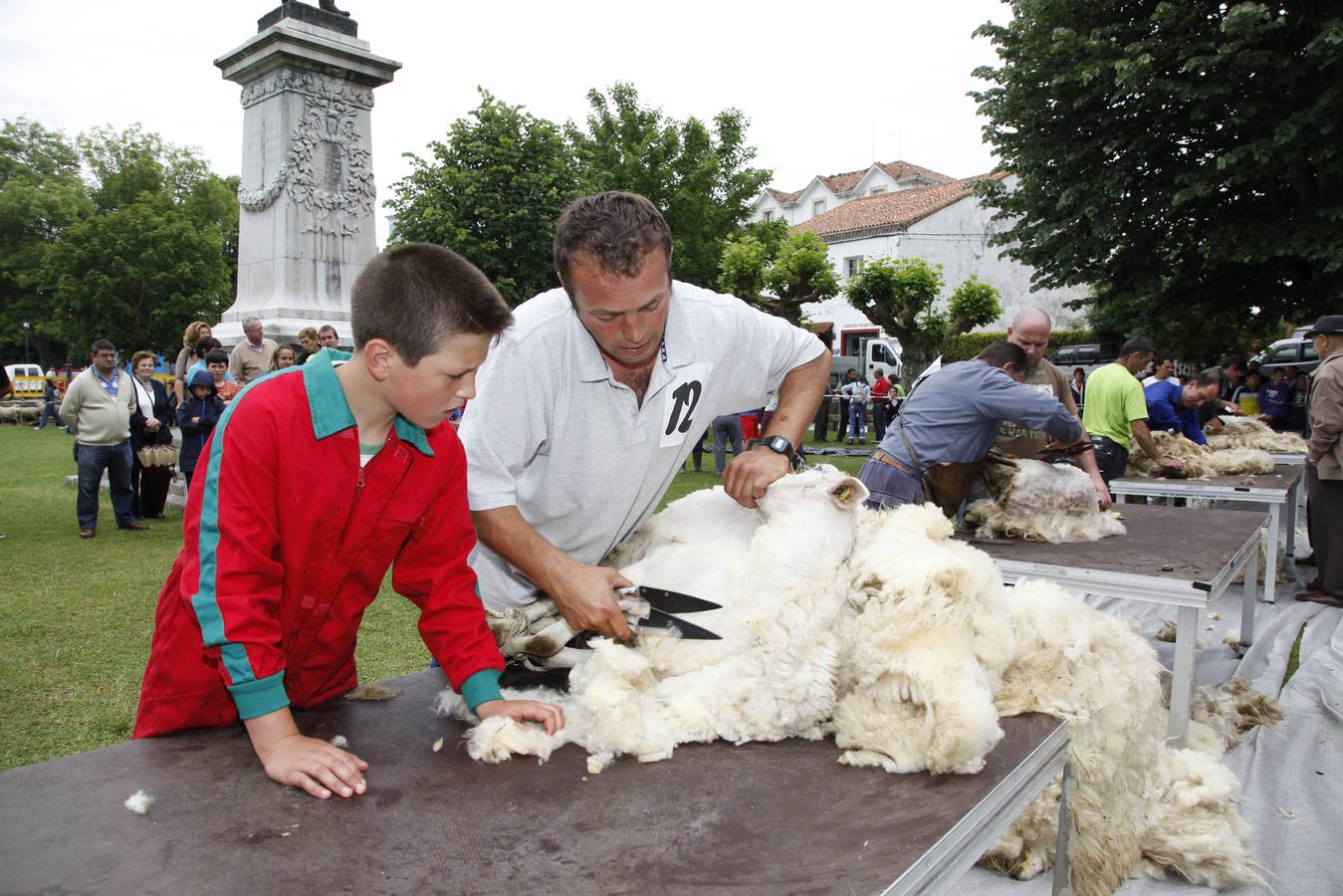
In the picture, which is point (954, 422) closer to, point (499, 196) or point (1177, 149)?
point (1177, 149)

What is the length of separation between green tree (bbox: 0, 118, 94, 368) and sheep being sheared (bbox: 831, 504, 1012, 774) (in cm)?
4351

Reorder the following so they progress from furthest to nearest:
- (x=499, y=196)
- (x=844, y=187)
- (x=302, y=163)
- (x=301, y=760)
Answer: (x=844, y=187) → (x=499, y=196) → (x=302, y=163) → (x=301, y=760)

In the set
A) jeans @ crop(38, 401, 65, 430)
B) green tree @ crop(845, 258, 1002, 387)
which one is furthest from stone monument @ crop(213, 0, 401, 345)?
jeans @ crop(38, 401, 65, 430)

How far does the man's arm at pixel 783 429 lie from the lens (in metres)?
2.12

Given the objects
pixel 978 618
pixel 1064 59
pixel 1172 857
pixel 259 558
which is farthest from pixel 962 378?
pixel 1064 59

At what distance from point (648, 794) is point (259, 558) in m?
0.84

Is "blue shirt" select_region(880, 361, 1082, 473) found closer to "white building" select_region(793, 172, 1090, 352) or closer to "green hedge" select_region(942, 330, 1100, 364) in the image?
"green hedge" select_region(942, 330, 1100, 364)

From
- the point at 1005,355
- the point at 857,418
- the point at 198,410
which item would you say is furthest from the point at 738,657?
the point at 857,418

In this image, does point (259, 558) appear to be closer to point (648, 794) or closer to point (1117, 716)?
point (648, 794)

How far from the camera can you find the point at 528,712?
5.46 feet

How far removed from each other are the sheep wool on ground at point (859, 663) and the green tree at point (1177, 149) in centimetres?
1284

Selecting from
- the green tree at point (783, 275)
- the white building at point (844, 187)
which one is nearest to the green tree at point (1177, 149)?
the green tree at point (783, 275)

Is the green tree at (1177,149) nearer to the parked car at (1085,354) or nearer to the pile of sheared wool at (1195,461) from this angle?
the pile of sheared wool at (1195,461)

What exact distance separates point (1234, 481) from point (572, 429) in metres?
6.63
